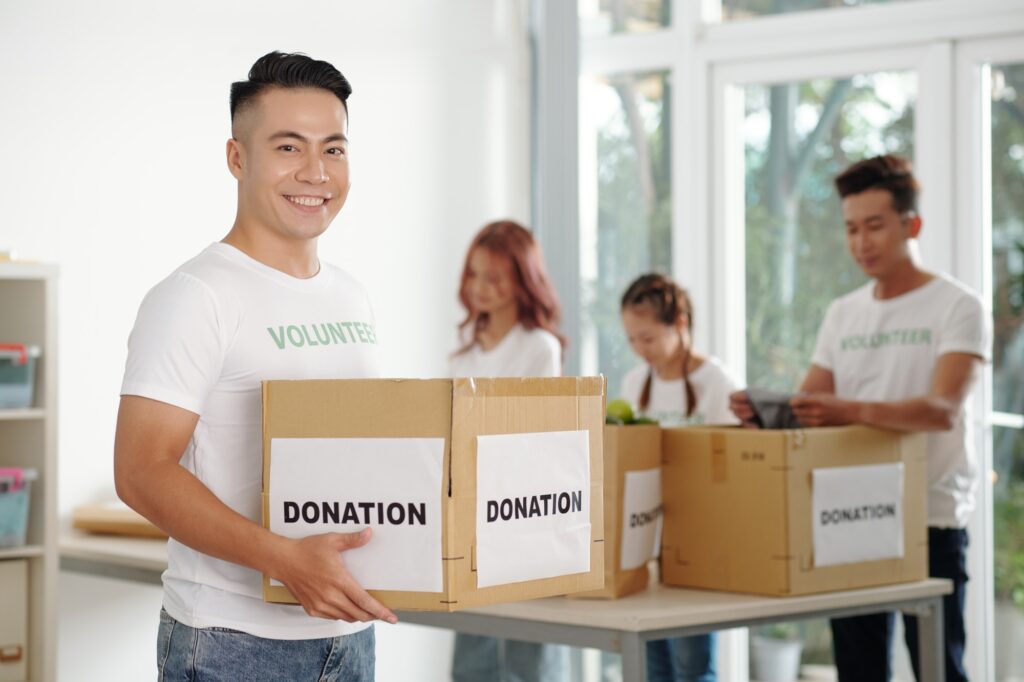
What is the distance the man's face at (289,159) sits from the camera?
153cm

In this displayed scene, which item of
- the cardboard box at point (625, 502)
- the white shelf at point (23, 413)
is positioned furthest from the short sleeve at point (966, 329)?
the white shelf at point (23, 413)

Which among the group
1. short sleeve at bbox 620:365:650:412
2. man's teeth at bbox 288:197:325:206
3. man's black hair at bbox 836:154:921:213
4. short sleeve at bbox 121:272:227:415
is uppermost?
man's black hair at bbox 836:154:921:213

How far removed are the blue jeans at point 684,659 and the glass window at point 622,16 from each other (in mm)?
2358

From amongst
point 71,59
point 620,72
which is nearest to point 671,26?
point 620,72

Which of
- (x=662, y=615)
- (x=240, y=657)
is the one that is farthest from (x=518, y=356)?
(x=240, y=657)

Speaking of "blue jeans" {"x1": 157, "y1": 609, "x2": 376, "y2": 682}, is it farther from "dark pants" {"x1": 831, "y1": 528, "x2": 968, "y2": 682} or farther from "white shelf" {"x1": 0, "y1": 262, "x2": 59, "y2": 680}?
"dark pants" {"x1": 831, "y1": 528, "x2": 968, "y2": 682}

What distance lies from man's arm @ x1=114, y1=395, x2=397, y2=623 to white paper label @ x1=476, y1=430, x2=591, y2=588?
0.50ft

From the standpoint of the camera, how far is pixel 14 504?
2.62 metres

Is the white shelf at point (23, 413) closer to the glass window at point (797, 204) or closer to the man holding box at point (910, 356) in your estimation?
the man holding box at point (910, 356)

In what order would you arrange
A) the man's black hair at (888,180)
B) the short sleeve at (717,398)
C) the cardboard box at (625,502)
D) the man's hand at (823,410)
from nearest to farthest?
the cardboard box at (625,502) < the man's hand at (823,410) < the man's black hair at (888,180) < the short sleeve at (717,398)

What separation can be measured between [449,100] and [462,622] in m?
2.34

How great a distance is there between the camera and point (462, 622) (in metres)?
2.39

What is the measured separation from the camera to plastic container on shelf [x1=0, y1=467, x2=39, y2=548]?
8.55 feet

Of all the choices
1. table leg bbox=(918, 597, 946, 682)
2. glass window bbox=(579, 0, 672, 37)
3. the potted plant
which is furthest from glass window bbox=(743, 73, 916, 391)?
table leg bbox=(918, 597, 946, 682)
